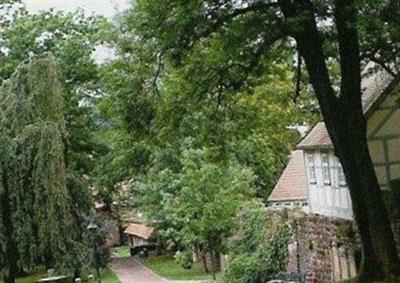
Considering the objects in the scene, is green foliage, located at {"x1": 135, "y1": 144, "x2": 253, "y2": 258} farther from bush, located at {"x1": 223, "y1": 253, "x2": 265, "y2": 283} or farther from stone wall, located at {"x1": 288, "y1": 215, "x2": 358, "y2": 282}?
stone wall, located at {"x1": 288, "y1": 215, "x2": 358, "y2": 282}

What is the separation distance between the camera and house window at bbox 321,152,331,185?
2172 centimetres

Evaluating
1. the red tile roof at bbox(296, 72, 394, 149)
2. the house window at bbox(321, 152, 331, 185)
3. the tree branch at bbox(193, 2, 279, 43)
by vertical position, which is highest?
the tree branch at bbox(193, 2, 279, 43)

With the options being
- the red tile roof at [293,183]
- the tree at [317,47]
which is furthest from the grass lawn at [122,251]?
the tree at [317,47]

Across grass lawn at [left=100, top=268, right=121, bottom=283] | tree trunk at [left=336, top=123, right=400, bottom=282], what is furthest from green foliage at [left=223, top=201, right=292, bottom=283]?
grass lawn at [left=100, top=268, right=121, bottom=283]

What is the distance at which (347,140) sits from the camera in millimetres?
14750

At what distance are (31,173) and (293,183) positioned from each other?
1151 cm

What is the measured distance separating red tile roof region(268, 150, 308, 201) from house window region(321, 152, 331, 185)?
8550 mm

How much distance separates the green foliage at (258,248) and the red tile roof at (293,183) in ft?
17.1

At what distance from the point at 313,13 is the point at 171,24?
251cm

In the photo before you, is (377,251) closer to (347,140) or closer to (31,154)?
(347,140)

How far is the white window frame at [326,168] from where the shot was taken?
2169cm

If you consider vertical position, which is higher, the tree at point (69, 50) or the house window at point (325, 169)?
the tree at point (69, 50)

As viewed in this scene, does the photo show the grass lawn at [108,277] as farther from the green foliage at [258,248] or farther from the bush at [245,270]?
the bush at [245,270]

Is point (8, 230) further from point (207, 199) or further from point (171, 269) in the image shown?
point (171, 269)
